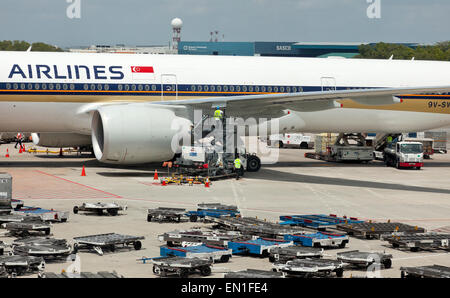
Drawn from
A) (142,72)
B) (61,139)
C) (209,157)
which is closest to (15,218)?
(209,157)

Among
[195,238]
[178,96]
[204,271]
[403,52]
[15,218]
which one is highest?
[403,52]

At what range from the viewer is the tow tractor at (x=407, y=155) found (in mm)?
39719

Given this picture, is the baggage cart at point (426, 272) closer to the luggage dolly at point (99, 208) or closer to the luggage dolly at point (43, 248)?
the luggage dolly at point (43, 248)

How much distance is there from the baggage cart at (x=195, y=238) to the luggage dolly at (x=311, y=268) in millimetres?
2844

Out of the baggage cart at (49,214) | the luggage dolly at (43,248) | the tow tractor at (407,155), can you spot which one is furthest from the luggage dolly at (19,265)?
the tow tractor at (407,155)

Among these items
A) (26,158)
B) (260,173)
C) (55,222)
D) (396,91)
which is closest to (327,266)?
(55,222)

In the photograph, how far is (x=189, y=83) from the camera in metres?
35.6

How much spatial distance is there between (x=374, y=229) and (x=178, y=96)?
17.5 meters

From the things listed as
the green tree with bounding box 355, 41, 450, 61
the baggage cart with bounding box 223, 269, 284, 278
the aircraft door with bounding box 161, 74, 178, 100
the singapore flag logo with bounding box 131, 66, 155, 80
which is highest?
the green tree with bounding box 355, 41, 450, 61

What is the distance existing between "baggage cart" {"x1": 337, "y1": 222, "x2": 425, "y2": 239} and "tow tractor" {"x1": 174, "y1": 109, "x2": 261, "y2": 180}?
1261 cm

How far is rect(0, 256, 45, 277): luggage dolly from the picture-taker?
1477 cm

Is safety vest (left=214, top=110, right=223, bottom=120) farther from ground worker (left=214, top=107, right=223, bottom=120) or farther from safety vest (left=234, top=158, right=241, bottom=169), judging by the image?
safety vest (left=234, top=158, right=241, bottom=169)

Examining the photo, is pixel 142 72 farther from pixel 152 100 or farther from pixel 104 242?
pixel 104 242

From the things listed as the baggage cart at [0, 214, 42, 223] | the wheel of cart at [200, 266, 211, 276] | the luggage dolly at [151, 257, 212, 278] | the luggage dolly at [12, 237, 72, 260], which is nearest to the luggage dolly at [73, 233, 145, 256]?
the luggage dolly at [12, 237, 72, 260]
